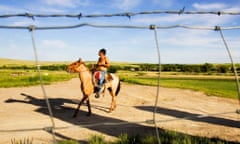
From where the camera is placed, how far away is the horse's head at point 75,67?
1087cm

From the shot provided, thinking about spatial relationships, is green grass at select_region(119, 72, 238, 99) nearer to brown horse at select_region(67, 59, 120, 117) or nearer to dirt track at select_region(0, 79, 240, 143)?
dirt track at select_region(0, 79, 240, 143)

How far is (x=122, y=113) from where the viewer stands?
12305 mm

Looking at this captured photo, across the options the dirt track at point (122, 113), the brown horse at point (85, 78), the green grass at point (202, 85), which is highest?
the brown horse at point (85, 78)

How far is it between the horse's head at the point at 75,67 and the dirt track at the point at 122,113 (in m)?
1.48

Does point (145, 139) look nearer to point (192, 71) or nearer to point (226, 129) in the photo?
point (226, 129)

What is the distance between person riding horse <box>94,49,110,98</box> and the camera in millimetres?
11477

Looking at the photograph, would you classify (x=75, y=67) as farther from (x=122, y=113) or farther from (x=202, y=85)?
(x=202, y=85)

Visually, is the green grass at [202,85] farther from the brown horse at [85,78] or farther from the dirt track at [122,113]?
the brown horse at [85,78]

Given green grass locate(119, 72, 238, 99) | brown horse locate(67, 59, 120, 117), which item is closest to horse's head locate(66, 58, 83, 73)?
brown horse locate(67, 59, 120, 117)

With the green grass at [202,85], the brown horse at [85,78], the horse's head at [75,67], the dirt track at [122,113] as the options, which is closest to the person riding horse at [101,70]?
the brown horse at [85,78]

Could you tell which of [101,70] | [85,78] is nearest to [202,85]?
[101,70]

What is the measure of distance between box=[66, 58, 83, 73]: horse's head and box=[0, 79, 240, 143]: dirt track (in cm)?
148

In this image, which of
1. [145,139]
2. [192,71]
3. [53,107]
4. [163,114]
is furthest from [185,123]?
[192,71]

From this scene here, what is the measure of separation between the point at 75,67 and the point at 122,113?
8.10 ft
